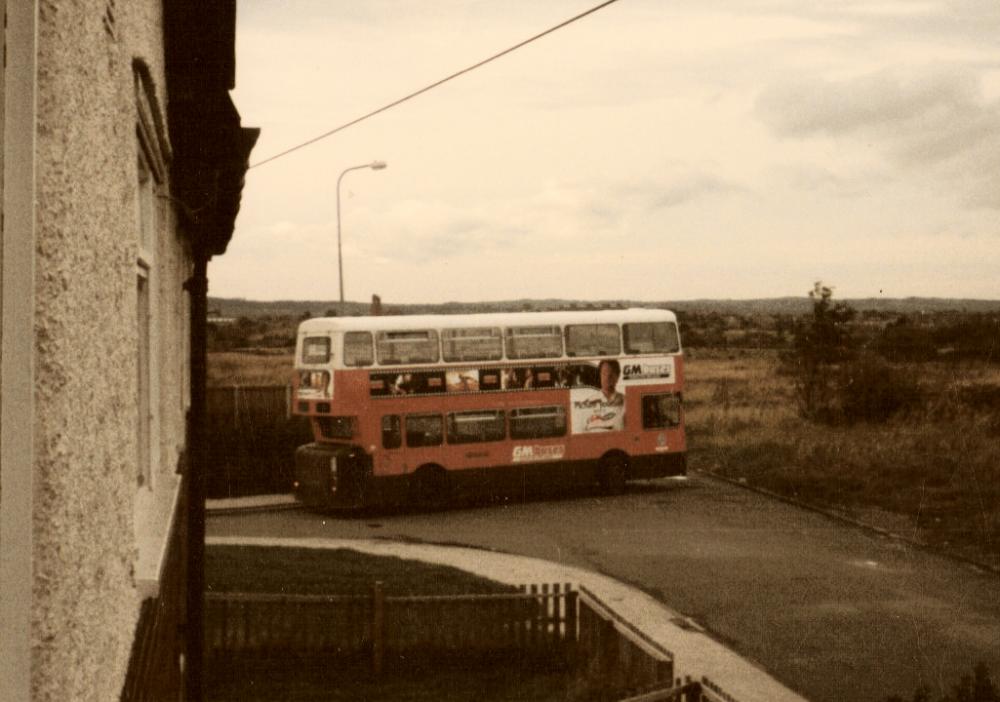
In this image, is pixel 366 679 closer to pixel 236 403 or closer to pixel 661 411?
pixel 661 411

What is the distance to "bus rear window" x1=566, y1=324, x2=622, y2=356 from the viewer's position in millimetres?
25672

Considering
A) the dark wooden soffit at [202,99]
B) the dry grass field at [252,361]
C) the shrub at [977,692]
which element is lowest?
the shrub at [977,692]

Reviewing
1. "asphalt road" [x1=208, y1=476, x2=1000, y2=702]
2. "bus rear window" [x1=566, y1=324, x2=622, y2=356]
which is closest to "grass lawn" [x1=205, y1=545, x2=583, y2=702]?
"asphalt road" [x1=208, y1=476, x2=1000, y2=702]

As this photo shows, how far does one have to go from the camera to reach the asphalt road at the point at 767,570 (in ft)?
43.1

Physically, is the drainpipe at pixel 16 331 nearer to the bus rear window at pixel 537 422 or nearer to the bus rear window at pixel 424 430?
the bus rear window at pixel 424 430

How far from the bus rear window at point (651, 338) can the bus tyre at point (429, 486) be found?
16.5ft

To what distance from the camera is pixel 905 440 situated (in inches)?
1307

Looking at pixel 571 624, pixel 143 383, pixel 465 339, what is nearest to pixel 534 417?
pixel 465 339

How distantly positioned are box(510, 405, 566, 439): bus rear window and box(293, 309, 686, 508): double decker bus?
2cm

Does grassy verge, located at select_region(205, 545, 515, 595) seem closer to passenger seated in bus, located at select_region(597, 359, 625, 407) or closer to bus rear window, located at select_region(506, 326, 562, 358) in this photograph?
bus rear window, located at select_region(506, 326, 562, 358)

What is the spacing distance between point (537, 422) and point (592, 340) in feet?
7.15

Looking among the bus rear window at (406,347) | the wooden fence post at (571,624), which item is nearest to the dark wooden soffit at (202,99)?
the wooden fence post at (571,624)

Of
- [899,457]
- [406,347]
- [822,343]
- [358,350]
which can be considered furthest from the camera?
[822,343]

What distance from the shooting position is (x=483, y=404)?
24719 millimetres
